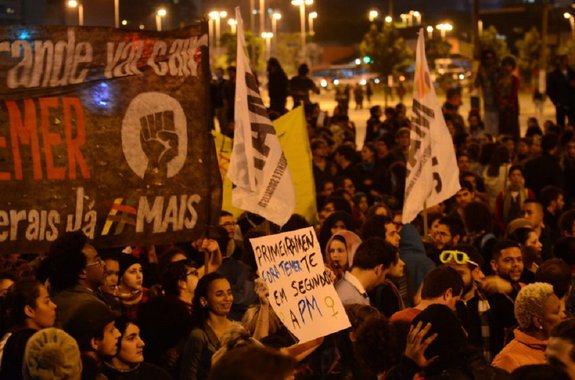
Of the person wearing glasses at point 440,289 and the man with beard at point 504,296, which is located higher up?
the person wearing glasses at point 440,289

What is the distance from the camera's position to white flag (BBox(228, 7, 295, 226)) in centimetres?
820

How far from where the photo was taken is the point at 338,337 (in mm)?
6781

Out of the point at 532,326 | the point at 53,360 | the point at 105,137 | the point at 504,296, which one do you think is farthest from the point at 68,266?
the point at 504,296

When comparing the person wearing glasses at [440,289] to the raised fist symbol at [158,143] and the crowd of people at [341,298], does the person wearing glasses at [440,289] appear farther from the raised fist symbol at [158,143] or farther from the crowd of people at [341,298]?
the raised fist symbol at [158,143]

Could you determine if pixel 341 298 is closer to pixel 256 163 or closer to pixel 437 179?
pixel 256 163

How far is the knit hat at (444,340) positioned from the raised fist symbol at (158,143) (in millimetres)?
2826

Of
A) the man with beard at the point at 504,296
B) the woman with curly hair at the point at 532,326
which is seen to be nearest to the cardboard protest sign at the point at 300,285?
the woman with curly hair at the point at 532,326

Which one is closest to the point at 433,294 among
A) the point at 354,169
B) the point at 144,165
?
the point at 144,165

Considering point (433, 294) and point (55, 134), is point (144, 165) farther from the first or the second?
point (433, 294)

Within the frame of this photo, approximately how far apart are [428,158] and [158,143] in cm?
352

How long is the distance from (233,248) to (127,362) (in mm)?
4020

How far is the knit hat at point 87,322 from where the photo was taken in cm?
601

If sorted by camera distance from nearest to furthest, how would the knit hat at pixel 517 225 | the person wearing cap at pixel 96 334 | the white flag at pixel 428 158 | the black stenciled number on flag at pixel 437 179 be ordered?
the person wearing cap at pixel 96 334
the knit hat at pixel 517 225
the white flag at pixel 428 158
the black stenciled number on flag at pixel 437 179

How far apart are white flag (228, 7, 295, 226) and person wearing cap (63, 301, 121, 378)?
7.13ft
